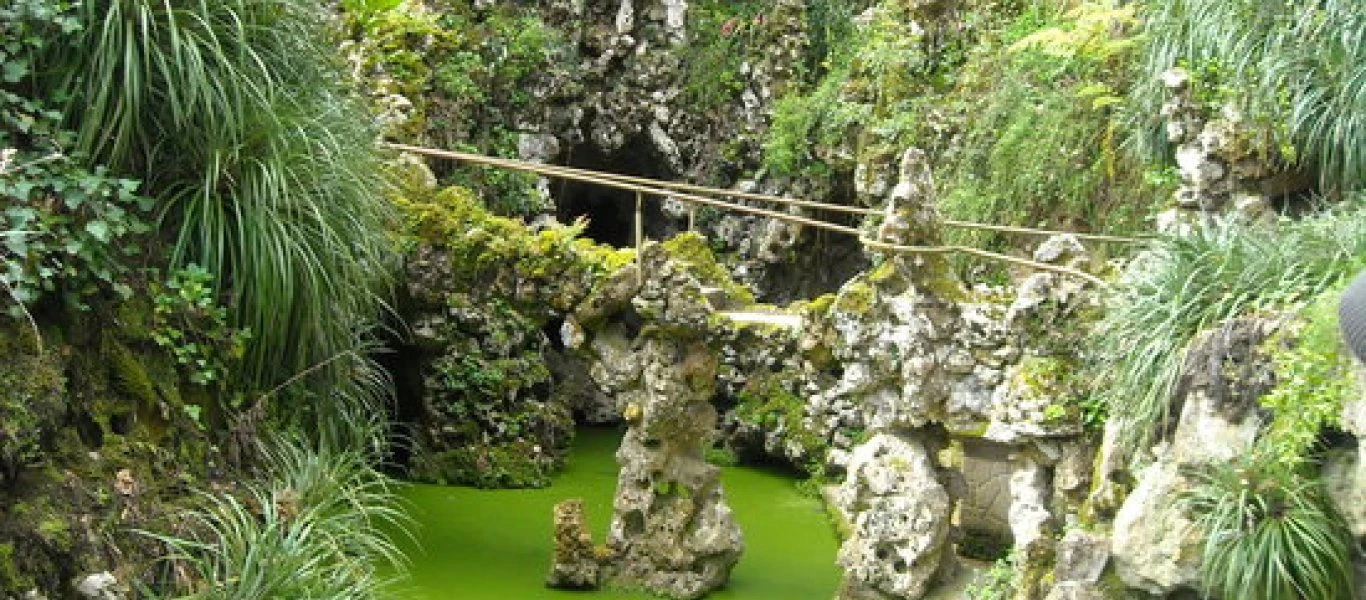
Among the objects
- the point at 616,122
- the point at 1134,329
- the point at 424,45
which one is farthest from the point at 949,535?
the point at 616,122

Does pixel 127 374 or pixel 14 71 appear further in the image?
pixel 127 374

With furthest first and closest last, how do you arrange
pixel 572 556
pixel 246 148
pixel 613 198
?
pixel 613 198
pixel 572 556
pixel 246 148

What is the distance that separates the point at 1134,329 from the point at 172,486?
3.38 meters

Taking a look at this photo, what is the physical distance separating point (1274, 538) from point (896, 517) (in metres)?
2.04

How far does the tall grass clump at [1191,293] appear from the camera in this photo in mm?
5383

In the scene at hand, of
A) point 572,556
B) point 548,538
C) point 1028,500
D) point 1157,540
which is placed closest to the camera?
point 1157,540

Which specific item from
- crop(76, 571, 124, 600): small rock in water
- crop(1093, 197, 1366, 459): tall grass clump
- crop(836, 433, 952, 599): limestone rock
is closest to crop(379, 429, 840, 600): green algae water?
crop(836, 433, 952, 599): limestone rock

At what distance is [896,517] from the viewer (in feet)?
21.8

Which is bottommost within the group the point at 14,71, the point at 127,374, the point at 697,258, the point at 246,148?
the point at 127,374

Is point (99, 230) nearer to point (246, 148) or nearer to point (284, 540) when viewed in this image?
point (246, 148)

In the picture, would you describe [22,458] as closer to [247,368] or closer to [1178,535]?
[247,368]

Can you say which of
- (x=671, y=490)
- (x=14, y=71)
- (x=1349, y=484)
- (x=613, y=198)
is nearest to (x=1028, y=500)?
(x=1349, y=484)

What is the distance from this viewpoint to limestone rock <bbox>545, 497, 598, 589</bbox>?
282 inches

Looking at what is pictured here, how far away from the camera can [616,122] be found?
1289 centimetres
